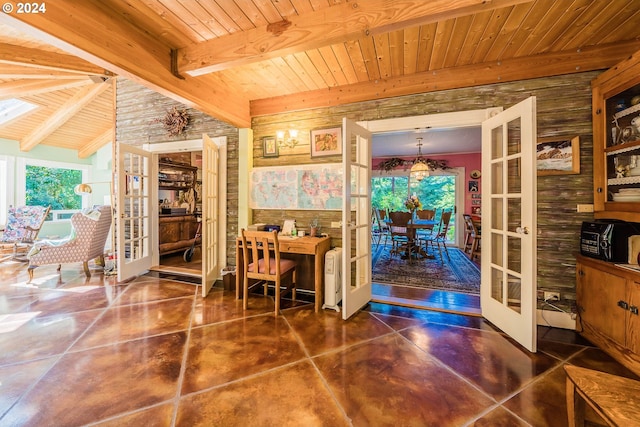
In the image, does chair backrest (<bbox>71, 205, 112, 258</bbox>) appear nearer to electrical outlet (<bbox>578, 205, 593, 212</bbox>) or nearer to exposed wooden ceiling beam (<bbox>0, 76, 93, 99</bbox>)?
exposed wooden ceiling beam (<bbox>0, 76, 93, 99</bbox>)

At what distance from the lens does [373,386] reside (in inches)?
68.5

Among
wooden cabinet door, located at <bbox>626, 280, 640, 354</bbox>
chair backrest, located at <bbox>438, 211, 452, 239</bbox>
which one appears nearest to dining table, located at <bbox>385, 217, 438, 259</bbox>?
chair backrest, located at <bbox>438, 211, 452, 239</bbox>

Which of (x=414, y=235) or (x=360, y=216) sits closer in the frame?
(x=360, y=216)

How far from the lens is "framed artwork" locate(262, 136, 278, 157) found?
365cm

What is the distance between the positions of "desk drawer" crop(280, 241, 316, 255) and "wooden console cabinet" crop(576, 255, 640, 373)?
8.42ft

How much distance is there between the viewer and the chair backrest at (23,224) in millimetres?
5297

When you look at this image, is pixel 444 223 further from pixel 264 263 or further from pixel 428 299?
pixel 264 263

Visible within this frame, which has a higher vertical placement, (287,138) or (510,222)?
(287,138)

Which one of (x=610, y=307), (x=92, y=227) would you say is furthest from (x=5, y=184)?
(x=610, y=307)

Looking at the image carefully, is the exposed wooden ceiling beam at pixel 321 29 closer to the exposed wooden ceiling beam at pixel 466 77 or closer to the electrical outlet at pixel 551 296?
the exposed wooden ceiling beam at pixel 466 77

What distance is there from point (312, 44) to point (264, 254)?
2079 mm

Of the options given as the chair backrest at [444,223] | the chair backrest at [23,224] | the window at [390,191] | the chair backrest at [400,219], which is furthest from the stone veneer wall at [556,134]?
the chair backrest at [23,224]

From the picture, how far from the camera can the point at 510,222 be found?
2.62 metres

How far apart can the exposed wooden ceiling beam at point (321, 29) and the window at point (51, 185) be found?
719cm
